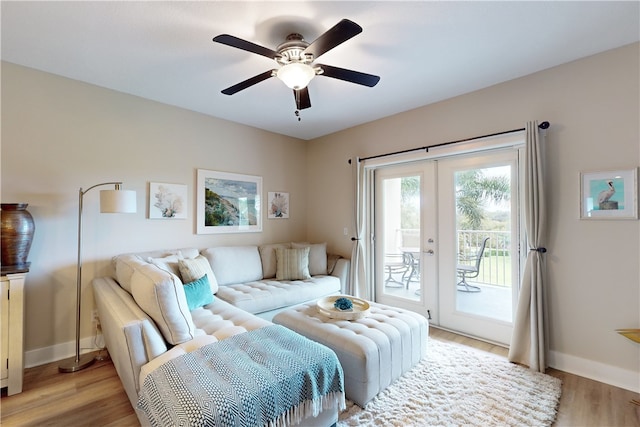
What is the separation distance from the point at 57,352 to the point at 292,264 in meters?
2.48

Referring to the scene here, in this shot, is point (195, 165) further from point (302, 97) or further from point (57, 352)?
point (57, 352)

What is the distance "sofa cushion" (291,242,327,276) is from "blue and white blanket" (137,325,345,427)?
2.19 metres

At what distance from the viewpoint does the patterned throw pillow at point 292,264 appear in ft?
12.4

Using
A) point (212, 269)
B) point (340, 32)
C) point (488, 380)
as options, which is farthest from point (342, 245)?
point (340, 32)

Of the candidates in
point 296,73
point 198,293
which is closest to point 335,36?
point 296,73

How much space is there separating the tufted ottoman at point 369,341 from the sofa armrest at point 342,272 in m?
1.35

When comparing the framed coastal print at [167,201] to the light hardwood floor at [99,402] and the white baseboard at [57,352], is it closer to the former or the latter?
the white baseboard at [57,352]

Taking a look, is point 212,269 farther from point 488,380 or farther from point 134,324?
point 488,380

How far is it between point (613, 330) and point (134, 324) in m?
3.55

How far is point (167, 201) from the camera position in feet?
11.2

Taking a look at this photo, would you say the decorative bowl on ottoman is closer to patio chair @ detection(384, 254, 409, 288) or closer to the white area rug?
the white area rug

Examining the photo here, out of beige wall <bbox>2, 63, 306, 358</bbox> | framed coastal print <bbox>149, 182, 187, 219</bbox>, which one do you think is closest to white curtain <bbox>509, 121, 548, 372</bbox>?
beige wall <bbox>2, 63, 306, 358</bbox>

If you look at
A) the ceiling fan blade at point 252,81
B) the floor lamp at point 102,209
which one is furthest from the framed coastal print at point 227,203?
the ceiling fan blade at point 252,81

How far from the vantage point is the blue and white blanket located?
1259 mm
